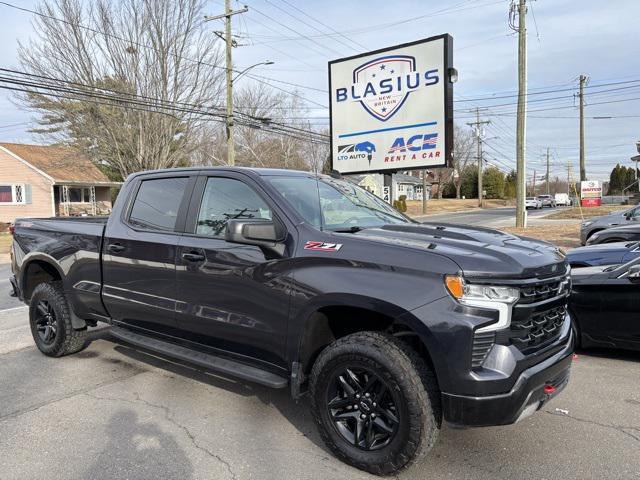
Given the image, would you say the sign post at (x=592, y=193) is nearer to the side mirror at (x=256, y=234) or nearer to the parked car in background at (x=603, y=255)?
the parked car in background at (x=603, y=255)

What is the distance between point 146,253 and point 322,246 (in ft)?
5.75

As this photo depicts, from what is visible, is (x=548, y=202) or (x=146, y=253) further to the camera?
(x=548, y=202)

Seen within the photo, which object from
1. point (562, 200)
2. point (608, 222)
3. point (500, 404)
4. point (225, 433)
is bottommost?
point (225, 433)

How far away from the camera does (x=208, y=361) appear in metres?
3.90

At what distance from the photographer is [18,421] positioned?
3961 millimetres

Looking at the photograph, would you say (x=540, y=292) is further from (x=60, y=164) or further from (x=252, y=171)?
(x=60, y=164)

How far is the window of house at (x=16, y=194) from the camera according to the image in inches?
1352

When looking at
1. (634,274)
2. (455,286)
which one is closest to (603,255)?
(634,274)

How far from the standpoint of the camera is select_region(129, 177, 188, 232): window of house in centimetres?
436

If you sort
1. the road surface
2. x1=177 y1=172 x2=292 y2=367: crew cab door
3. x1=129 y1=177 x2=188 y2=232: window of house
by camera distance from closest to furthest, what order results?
x1=177 y1=172 x2=292 y2=367: crew cab door < x1=129 y1=177 x2=188 y2=232: window of house < the road surface

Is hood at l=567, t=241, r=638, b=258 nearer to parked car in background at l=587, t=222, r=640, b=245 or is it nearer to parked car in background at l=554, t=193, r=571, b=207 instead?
parked car in background at l=587, t=222, r=640, b=245

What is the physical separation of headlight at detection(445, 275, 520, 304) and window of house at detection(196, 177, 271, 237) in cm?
149

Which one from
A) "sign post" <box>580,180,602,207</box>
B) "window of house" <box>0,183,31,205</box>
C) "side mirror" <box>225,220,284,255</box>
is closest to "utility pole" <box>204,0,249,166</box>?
"window of house" <box>0,183,31,205</box>

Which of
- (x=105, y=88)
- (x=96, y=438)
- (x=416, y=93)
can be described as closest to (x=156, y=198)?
(x=96, y=438)
